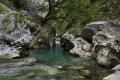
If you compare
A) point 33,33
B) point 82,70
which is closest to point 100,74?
point 82,70

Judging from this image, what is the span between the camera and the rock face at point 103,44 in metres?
24.2

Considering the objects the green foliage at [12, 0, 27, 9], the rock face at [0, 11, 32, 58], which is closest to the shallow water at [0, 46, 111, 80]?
the rock face at [0, 11, 32, 58]

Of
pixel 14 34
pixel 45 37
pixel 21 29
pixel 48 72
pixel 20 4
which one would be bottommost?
pixel 48 72

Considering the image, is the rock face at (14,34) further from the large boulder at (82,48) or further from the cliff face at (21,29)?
the large boulder at (82,48)

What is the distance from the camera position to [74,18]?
4109cm

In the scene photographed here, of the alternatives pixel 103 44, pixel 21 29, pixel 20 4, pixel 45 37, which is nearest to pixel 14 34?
pixel 21 29

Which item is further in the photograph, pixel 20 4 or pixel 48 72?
pixel 20 4

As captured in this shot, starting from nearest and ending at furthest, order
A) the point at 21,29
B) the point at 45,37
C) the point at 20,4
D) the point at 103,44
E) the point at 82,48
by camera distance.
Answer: the point at 103,44, the point at 21,29, the point at 82,48, the point at 45,37, the point at 20,4

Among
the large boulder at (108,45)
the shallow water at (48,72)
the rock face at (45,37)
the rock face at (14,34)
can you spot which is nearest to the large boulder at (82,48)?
the large boulder at (108,45)

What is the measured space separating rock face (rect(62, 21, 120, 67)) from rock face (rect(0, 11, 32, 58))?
605 centimetres

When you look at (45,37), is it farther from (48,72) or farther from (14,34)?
(48,72)

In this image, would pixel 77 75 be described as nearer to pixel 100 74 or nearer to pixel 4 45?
pixel 100 74

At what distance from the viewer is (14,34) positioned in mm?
30859

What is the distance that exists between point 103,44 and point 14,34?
34.5 feet
